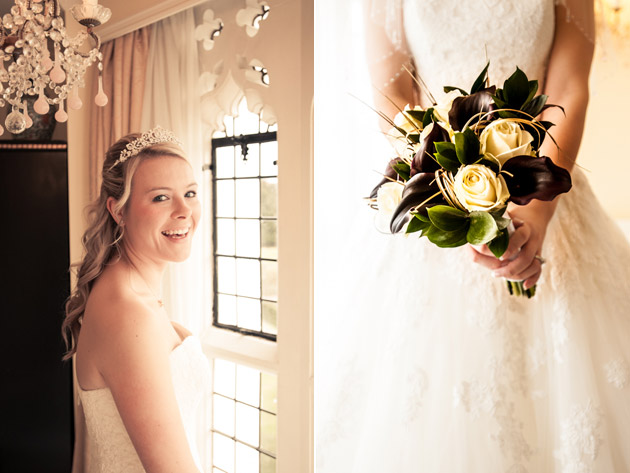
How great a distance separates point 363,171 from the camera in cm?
135

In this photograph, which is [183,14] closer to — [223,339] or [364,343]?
[223,339]

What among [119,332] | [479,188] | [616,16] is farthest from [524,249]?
[119,332]

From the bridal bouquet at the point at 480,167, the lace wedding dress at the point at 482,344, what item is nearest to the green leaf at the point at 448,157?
the bridal bouquet at the point at 480,167

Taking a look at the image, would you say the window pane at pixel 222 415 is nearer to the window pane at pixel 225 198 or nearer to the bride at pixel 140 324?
the bride at pixel 140 324

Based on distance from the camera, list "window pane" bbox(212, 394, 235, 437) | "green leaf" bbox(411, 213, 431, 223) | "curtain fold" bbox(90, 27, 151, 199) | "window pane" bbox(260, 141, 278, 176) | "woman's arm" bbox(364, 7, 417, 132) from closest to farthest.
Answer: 1. "green leaf" bbox(411, 213, 431, 223)
2. "woman's arm" bbox(364, 7, 417, 132)
3. "window pane" bbox(260, 141, 278, 176)
4. "window pane" bbox(212, 394, 235, 437)
5. "curtain fold" bbox(90, 27, 151, 199)

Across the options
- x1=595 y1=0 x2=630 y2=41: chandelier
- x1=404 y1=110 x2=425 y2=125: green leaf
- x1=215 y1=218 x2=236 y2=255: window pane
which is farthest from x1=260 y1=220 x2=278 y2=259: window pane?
x1=595 y1=0 x2=630 y2=41: chandelier

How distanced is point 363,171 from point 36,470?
1705 millimetres

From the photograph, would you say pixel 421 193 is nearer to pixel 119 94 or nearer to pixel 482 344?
pixel 482 344

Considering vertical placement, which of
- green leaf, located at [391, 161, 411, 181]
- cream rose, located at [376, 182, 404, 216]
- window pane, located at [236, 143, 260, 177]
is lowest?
cream rose, located at [376, 182, 404, 216]

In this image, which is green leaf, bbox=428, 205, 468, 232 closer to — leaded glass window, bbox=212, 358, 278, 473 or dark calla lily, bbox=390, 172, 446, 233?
dark calla lily, bbox=390, 172, 446, 233

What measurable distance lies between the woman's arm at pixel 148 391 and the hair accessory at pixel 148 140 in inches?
18.6

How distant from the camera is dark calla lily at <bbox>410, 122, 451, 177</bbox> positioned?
0.98 m

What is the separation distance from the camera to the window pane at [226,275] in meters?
1.56

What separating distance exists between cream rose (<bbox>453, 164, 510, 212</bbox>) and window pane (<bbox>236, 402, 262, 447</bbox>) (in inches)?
37.5
